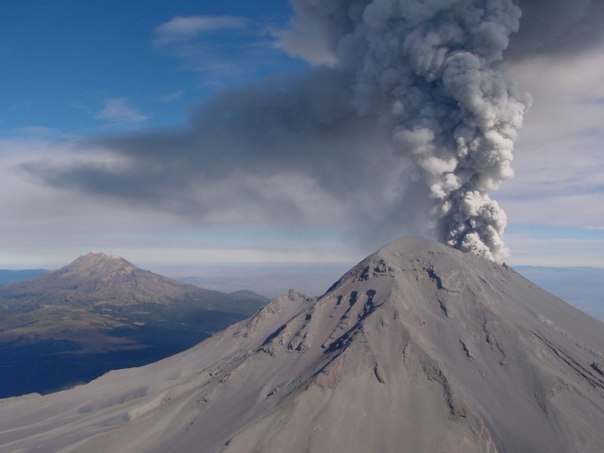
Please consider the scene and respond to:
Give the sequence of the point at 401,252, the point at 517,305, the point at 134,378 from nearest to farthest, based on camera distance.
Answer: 1. the point at 517,305
2. the point at 401,252
3. the point at 134,378

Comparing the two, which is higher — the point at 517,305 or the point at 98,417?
the point at 517,305

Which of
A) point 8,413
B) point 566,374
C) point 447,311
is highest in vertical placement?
point 447,311

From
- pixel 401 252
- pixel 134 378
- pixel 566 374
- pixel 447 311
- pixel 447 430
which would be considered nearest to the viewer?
pixel 447 430

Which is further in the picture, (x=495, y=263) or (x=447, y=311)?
(x=495, y=263)

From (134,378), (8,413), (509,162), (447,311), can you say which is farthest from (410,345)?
(8,413)

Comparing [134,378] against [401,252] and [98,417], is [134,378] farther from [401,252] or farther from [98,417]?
[401,252]

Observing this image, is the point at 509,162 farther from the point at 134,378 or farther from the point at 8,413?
the point at 8,413
